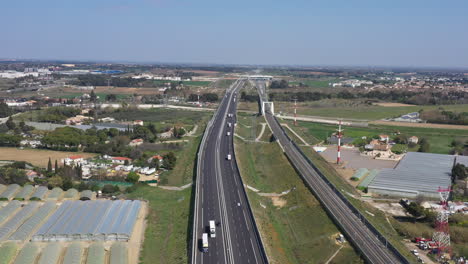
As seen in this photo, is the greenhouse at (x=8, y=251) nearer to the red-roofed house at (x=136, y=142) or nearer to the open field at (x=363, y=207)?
the open field at (x=363, y=207)

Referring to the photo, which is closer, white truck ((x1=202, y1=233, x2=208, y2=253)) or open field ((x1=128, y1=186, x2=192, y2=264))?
white truck ((x1=202, y1=233, x2=208, y2=253))

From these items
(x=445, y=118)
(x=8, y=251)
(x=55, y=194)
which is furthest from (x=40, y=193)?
(x=445, y=118)

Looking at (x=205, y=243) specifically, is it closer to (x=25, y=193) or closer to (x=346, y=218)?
(x=346, y=218)

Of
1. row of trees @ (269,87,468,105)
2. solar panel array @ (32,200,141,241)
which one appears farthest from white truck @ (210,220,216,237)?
row of trees @ (269,87,468,105)

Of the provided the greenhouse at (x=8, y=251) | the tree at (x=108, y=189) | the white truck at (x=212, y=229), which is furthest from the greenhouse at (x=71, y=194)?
the white truck at (x=212, y=229)

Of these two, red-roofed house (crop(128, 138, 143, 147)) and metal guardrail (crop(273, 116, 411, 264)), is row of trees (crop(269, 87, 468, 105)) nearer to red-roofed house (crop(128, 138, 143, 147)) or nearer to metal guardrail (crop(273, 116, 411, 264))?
red-roofed house (crop(128, 138, 143, 147))

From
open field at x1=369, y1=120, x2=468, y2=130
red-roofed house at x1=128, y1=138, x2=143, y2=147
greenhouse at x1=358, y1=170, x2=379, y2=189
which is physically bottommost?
greenhouse at x1=358, y1=170, x2=379, y2=189
